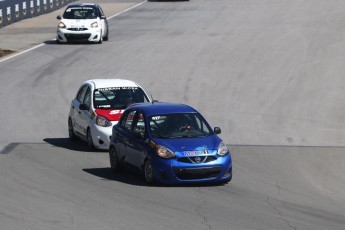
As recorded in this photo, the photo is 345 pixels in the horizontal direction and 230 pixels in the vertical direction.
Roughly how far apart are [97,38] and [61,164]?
21528mm

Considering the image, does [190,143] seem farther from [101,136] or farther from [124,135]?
[101,136]

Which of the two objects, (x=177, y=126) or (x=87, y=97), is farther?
(x=87, y=97)

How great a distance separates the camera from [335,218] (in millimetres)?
13578

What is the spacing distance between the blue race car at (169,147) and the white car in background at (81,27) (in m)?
21.9

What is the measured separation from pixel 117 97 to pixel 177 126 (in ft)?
→ 14.7

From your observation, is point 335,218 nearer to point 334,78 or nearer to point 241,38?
point 334,78

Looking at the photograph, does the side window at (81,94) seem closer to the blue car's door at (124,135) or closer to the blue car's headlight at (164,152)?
the blue car's door at (124,135)

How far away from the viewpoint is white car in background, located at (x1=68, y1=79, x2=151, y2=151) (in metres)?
20.1

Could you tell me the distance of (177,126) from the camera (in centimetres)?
1667

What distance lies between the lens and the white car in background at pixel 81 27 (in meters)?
39.3

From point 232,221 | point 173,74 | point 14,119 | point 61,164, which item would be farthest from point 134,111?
point 173,74

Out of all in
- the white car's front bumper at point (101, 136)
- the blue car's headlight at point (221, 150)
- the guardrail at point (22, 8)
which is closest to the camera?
the blue car's headlight at point (221, 150)

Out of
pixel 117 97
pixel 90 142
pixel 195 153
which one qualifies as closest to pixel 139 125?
pixel 195 153

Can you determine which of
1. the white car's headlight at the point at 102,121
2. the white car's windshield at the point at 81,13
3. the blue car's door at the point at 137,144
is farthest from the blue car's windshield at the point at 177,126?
the white car's windshield at the point at 81,13
